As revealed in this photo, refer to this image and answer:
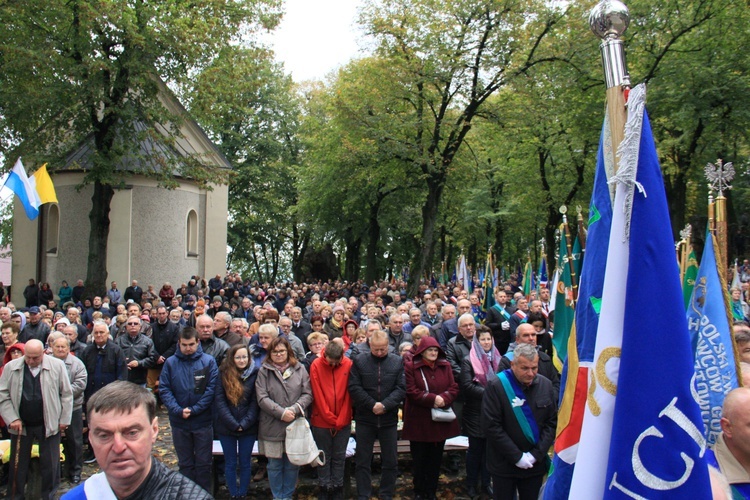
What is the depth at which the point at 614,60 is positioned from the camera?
10.7 ft

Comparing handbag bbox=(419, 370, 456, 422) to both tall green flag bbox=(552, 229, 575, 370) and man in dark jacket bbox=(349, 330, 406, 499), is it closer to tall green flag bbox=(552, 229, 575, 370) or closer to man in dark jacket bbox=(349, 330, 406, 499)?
man in dark jacket bbox=(349, 330, 406, 499)

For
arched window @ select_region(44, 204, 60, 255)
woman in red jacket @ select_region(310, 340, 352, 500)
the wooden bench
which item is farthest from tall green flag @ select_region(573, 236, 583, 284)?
arched window @ select_region(44, 204, 60, 255)

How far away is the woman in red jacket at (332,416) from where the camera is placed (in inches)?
283

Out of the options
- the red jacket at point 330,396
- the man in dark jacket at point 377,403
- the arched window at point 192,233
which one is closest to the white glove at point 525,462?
the man in dark jacket at point 377,403

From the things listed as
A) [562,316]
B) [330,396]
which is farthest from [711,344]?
[330,396]

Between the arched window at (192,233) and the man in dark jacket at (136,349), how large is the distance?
68.8 ft

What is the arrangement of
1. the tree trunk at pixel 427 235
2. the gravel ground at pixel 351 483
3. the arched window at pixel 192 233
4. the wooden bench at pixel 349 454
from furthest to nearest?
the arched window at pixel 192 233, the tree trunk at pixel 427 235, the wooden bench at pixel 349 454, the gravel ground at pixel 351 483

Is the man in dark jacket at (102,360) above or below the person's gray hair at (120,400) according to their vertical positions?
below

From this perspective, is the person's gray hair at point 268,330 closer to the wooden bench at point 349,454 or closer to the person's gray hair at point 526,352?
the wooden bench at point 349,454

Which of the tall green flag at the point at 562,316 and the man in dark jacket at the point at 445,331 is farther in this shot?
the man in dark jacket at the point at 445,331

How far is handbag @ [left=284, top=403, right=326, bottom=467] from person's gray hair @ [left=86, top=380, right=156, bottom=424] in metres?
4.49

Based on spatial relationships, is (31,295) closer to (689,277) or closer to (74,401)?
(74,401)

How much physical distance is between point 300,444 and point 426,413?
145 centimetres

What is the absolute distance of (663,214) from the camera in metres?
2.96
